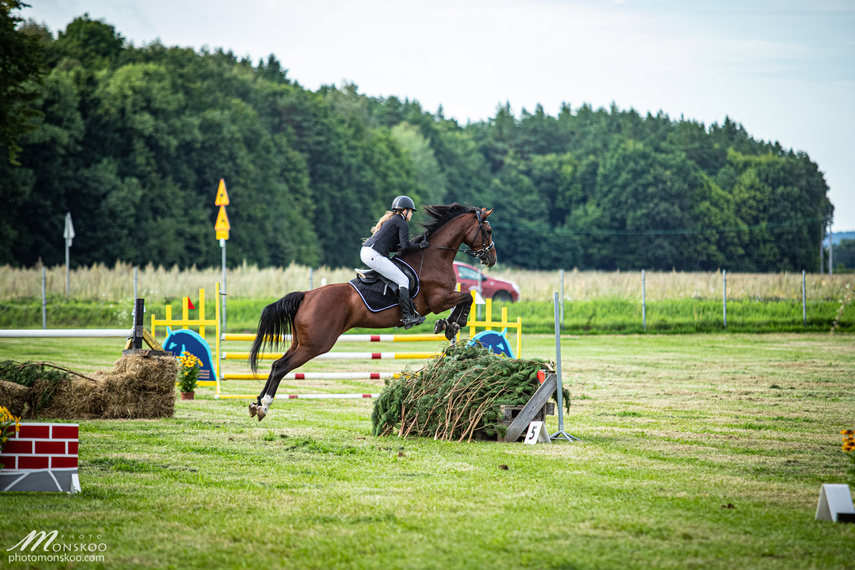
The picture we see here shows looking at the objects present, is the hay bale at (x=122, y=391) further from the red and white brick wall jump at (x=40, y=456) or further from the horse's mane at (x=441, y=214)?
the red and white brick wall jump at (x=40, y=456)

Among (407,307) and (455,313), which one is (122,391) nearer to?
(407,307)

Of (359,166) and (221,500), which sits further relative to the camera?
(359,166)

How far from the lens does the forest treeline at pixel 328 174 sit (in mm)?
38938

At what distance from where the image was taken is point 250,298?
28438 millimetres

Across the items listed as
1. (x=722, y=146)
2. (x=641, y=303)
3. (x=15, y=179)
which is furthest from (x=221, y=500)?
(x=722, y=146)

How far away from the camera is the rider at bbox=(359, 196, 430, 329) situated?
8453mm

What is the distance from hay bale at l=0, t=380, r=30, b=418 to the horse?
2342mm

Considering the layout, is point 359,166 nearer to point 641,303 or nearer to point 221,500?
point 641,303

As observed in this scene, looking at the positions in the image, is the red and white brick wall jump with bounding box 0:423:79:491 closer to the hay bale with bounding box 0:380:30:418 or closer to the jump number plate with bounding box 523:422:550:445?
the hay bale with bounding box 0:380:30:418

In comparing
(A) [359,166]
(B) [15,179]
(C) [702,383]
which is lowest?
(C) [702,383]

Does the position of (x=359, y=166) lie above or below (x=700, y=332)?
above

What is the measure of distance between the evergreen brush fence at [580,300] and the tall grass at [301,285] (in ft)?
0.11

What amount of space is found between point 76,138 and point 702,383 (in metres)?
34.1

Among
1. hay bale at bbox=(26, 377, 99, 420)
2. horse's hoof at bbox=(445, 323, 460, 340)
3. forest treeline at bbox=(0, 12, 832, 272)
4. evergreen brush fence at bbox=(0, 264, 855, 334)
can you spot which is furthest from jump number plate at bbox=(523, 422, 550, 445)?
forest treeline at bbox=(0, 12, 832, 272)
